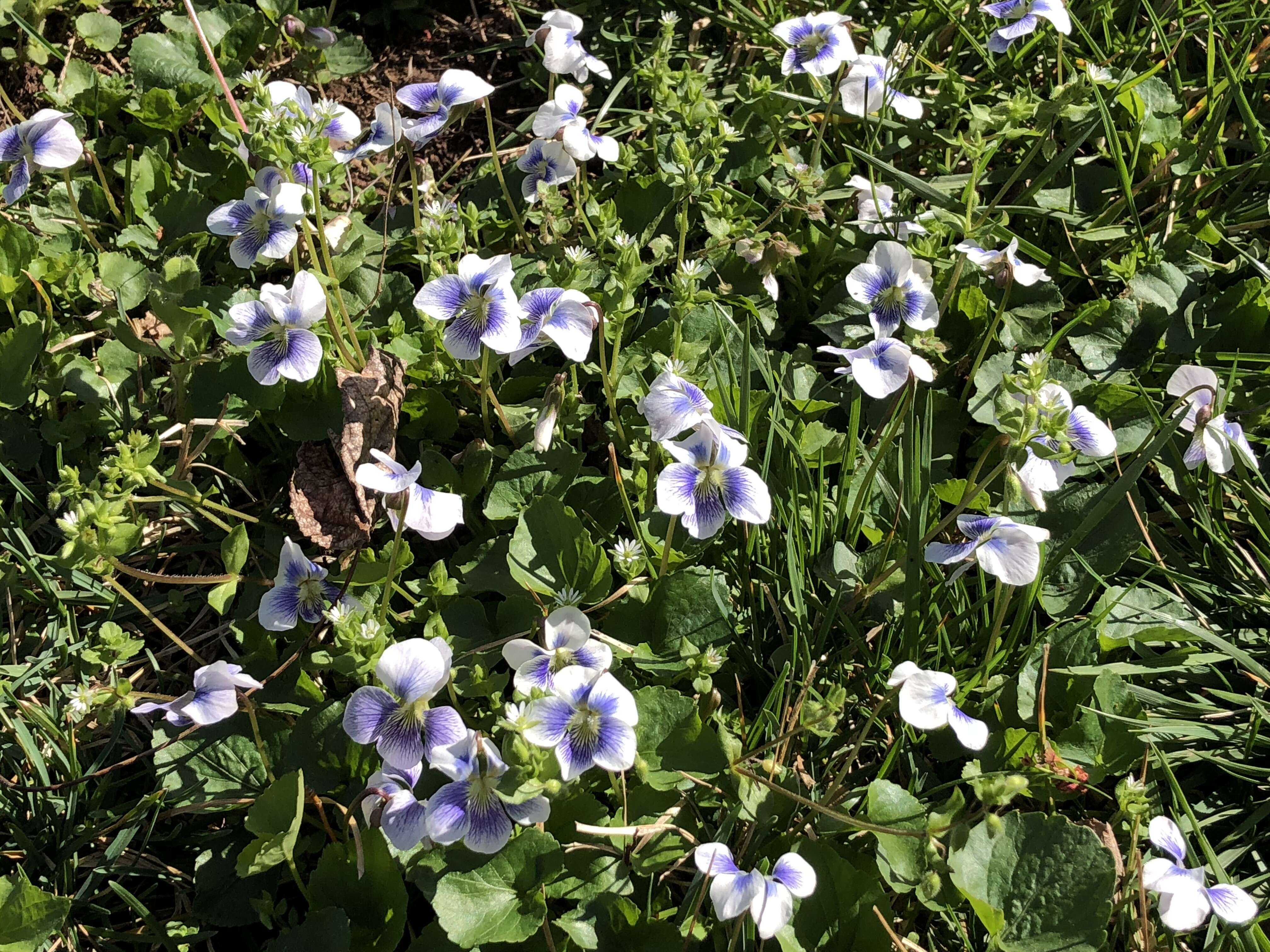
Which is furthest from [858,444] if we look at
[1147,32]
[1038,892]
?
[1147,32]

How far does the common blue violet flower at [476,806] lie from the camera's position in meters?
1.59

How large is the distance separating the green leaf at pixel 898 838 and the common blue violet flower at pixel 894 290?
1031 mm

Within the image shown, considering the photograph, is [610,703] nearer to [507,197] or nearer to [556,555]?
[556,555]

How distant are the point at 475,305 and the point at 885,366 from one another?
829 millimetres

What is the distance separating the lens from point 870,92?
9.16ft

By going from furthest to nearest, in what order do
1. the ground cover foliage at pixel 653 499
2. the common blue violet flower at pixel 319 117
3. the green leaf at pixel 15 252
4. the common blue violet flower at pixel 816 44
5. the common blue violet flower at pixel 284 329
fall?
the common blue violet flower at pixel 816 44 < the green leaf at pixel 15 252 < the common blue violet flower at pixel 319 117 < the common blue violet flower at pixel 284 329 < the ground cover foliage at pixel 653 499

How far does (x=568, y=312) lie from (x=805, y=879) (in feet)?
3.54

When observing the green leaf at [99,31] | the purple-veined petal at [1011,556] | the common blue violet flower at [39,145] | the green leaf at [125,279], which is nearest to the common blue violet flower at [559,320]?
the purple-veined petal at [1011,556]

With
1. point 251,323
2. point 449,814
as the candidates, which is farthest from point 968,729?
point 251,323

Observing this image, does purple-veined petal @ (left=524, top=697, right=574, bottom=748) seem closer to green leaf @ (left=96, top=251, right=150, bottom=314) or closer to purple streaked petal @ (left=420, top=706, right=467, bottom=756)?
purple streaked petal @ (left=420, top=706, right=467, bottom=756)

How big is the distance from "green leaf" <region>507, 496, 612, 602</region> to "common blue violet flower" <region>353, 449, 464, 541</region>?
0.15 meters

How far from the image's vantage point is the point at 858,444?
2.30m

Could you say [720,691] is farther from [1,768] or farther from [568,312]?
[1,768]

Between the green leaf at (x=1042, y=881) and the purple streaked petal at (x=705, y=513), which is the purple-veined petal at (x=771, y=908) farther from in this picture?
the purple streaked petal at (x=705, y=513)
